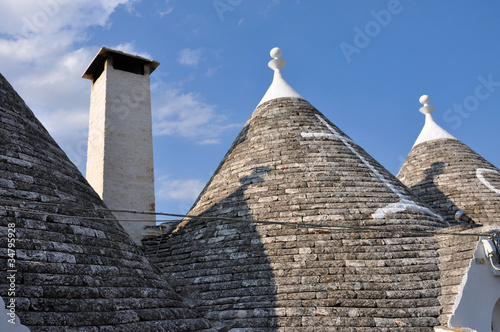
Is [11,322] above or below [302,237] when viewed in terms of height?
below

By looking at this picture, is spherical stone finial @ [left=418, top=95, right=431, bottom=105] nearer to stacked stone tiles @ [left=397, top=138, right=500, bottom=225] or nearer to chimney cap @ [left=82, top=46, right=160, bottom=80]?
stacked stone tiles @ [left=397, top=138, right=500, bottom=225]

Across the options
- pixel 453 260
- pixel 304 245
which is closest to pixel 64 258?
pixel 304 245

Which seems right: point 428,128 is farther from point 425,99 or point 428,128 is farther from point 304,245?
point 304,245

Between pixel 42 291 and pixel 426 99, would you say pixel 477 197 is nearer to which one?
pixel 426 99

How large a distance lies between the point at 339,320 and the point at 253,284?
1373 millimetres

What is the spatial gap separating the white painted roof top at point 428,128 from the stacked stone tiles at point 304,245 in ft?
15.7

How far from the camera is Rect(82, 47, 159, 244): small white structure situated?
9.51 meters

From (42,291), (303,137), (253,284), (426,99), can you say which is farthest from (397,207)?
(426,99)

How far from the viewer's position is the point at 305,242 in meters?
7.12

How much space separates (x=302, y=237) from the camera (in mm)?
7199

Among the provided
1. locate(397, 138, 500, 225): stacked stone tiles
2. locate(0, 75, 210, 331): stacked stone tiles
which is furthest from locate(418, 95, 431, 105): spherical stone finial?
locate(0, 75, 210, 331): stacked stone tiles

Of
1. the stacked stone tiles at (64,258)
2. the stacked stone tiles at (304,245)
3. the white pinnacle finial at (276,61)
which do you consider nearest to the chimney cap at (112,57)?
the white pinnacle finial at (276,61)

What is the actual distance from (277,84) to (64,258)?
7417mm

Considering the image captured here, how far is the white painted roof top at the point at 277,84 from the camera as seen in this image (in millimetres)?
10336
